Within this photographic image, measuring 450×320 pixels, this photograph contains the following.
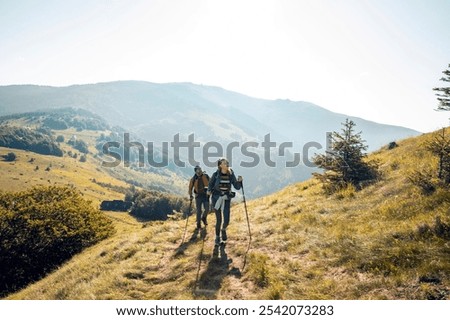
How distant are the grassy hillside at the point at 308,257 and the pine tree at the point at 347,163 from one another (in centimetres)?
111

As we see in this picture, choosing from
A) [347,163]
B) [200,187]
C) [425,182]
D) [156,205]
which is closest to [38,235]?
[200,187]

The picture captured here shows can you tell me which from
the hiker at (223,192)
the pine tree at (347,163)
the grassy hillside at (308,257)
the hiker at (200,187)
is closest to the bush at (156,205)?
the pine tree at (347,163)

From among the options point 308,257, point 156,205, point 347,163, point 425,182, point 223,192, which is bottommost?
point 156,205

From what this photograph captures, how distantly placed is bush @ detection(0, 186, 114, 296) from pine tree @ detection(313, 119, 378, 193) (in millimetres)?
18178

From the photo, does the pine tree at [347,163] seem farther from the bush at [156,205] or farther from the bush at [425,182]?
the bush at [156,205]

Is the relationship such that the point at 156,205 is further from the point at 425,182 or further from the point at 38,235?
the point at 425,182

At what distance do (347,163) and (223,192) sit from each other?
8877 millimetres

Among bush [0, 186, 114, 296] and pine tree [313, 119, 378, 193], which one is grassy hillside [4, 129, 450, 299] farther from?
bush [0, 186, 114, 296]

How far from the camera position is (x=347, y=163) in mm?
19062

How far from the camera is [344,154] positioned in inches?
762

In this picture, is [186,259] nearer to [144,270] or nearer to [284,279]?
[144,270]

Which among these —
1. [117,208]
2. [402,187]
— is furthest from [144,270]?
[117,208]

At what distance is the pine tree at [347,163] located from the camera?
18594 millimetres

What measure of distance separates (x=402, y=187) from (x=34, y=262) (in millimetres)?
23554
